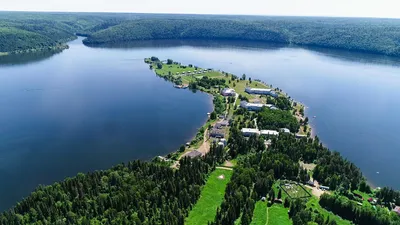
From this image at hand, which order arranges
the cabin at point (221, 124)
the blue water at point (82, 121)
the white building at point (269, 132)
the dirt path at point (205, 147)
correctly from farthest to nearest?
1. the cabin at point (221, 124)
2. the white building at point (269, 132)
3. the dirt path at point (205, 147)
4. the blue water at point (82, 121)

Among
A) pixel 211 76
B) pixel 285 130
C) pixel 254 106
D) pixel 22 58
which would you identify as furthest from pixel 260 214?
pixel 22 58

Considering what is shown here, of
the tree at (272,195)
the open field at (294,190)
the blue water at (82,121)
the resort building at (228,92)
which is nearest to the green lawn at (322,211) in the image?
the open field at (294,190)

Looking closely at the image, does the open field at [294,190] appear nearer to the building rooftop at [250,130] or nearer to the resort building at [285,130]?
the building rooftop at [250,130]

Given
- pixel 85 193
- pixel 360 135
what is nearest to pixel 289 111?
pixel 360 135

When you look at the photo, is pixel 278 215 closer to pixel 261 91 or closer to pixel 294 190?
pixel 294 190

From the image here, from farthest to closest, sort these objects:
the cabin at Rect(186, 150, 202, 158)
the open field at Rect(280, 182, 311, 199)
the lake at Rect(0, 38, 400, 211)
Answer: the lake at Rect(0, 38, 400, 211) → the cabin at Rect(186, 150, 202, 158) → the open field at Rect(280, 182, 311, 199)

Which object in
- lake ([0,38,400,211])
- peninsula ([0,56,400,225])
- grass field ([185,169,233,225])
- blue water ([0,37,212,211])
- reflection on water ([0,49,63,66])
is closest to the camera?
peninsula ([0,56,400,225])

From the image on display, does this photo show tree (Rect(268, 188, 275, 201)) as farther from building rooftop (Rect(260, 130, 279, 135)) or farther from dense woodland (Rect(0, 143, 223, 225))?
building rooftop (Rect(260, 130, 279, 135))

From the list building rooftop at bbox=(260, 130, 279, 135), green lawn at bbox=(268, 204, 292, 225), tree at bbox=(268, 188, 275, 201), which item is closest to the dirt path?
building rooftop at bbox=(260, 130, 279, 135)
